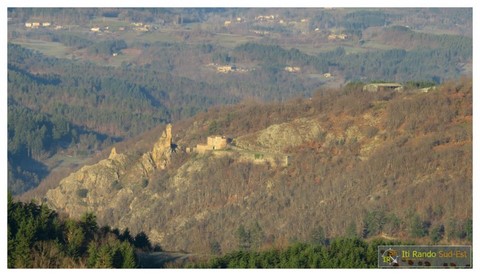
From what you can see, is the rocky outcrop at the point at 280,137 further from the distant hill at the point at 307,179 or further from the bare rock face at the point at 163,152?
the bare rock face at the point at 163,152

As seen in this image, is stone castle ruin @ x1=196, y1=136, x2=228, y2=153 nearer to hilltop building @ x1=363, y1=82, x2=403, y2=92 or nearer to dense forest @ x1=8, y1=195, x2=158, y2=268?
hilltop building @ x1=363, y1=82, x2=403, y2=92

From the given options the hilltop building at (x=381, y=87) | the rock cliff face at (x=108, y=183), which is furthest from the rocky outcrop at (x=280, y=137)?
the hilltop building at (x=381, y=87)

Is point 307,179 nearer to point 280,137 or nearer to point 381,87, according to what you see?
point 280,137

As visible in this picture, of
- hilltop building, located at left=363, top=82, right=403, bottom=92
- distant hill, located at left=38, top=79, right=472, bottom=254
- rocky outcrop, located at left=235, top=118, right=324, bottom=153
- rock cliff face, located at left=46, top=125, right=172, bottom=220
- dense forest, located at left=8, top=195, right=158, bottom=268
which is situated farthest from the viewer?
hilltop building, located at left=363, top=82, right=403, bottom=92

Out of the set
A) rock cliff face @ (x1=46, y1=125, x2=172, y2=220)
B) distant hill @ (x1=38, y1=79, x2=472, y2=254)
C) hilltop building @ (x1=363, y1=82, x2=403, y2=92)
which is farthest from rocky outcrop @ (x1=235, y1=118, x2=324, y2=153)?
hilltop building @ (x1=363, y1=82, x2=403, y2=92)

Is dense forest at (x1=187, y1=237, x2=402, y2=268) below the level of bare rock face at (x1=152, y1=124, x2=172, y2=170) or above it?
above
